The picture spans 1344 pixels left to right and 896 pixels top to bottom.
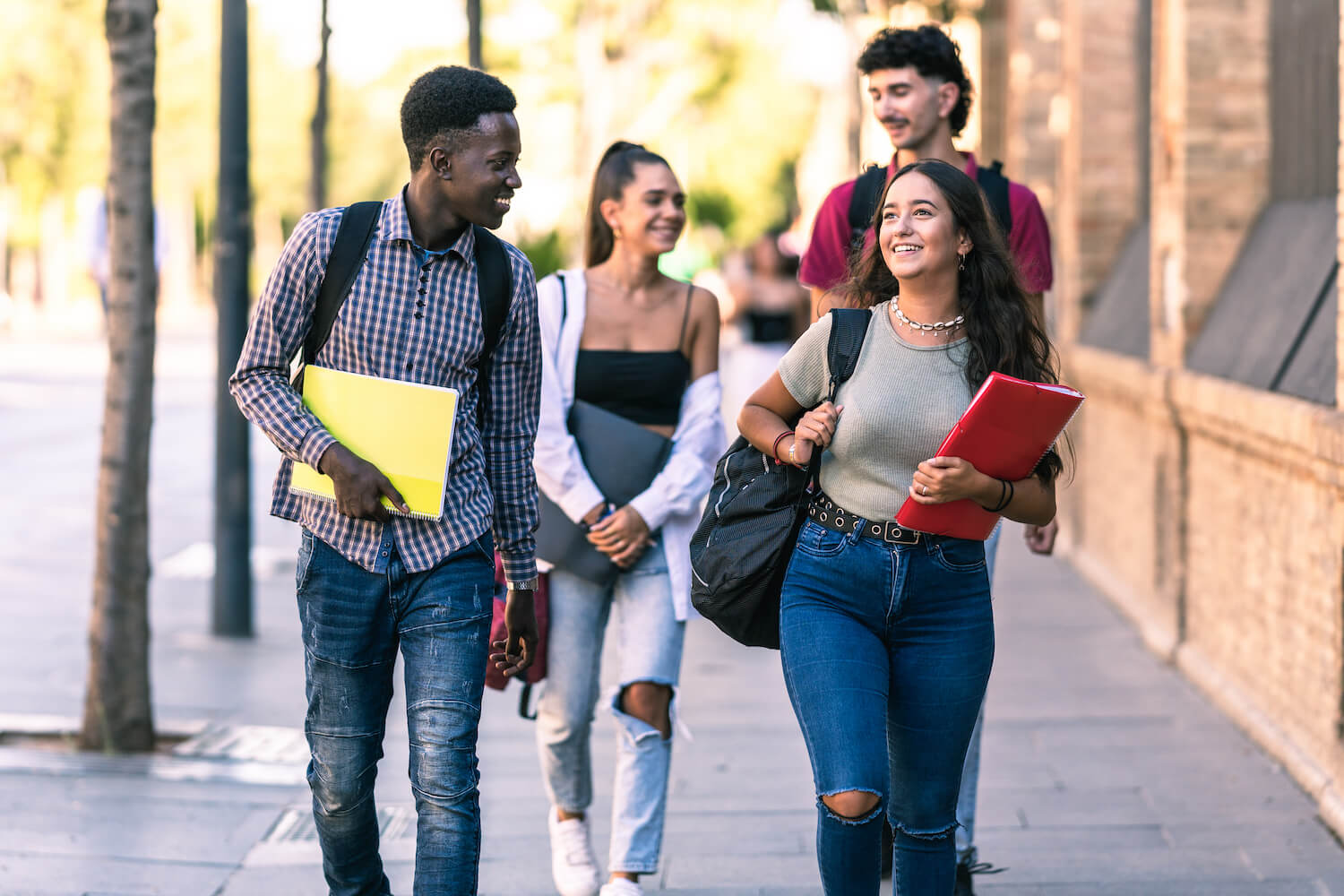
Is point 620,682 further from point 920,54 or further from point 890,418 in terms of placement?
point 920,54

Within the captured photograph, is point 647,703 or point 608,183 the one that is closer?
point 647,703

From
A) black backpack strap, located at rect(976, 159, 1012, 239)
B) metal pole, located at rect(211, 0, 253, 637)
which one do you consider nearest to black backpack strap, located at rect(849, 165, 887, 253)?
black backpack strap, located at rect(976, 159, 1012, 239)

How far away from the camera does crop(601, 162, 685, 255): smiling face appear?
4871 mm

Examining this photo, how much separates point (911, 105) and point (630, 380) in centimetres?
103

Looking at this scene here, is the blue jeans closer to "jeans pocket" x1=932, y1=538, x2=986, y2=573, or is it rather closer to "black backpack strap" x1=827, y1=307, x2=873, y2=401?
"black backpack strap" x1=827, y1=307, x2=873, y2=401

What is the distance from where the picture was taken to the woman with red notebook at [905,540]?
3.51 metres

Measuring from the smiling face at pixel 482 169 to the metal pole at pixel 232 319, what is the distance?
4615mm

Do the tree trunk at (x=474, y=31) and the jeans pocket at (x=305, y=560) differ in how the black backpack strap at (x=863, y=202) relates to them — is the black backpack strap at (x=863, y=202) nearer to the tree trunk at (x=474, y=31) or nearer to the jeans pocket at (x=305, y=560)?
the jeans pocket at (x=305, y=560)

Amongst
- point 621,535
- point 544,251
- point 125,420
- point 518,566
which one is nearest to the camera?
→ point 518,566

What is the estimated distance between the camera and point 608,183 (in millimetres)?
4984

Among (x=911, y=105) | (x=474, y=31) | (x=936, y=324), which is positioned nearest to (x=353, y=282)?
(x=936, y=324)

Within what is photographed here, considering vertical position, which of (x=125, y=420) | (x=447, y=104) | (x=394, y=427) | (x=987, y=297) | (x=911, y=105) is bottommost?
(x=125, y=420)

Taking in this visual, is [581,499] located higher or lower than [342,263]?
lower

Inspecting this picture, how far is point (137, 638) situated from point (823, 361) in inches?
135
